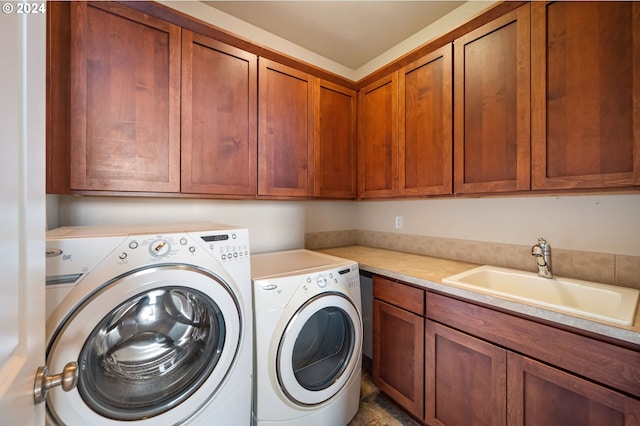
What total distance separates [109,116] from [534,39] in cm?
214

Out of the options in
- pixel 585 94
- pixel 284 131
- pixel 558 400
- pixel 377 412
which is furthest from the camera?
pixel 284 131

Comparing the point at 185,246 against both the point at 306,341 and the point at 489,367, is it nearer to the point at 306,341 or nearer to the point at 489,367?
the point at 306,341

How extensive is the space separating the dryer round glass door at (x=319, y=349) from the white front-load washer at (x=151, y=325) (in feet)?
0.67

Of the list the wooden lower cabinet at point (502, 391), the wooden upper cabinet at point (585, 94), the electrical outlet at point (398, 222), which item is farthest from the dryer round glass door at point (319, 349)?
the wooden upper cabinet at point (585, 94)

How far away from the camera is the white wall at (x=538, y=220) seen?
1.23m

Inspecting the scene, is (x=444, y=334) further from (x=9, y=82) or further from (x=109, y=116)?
(x=109, y=116)

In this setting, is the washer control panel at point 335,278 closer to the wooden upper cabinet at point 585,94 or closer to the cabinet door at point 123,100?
the cabinet door at point 123,100

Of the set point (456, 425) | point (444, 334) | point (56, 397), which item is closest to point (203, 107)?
point (56, 397)

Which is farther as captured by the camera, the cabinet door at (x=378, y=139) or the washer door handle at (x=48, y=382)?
the cabinet door at (x=378, y=139)

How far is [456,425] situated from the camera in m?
1.27

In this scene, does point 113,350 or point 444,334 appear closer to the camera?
point 113,350

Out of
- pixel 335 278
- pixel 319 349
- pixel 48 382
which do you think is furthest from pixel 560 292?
pixel 48 382

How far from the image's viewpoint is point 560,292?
1.31 meters

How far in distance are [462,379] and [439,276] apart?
505 mm
